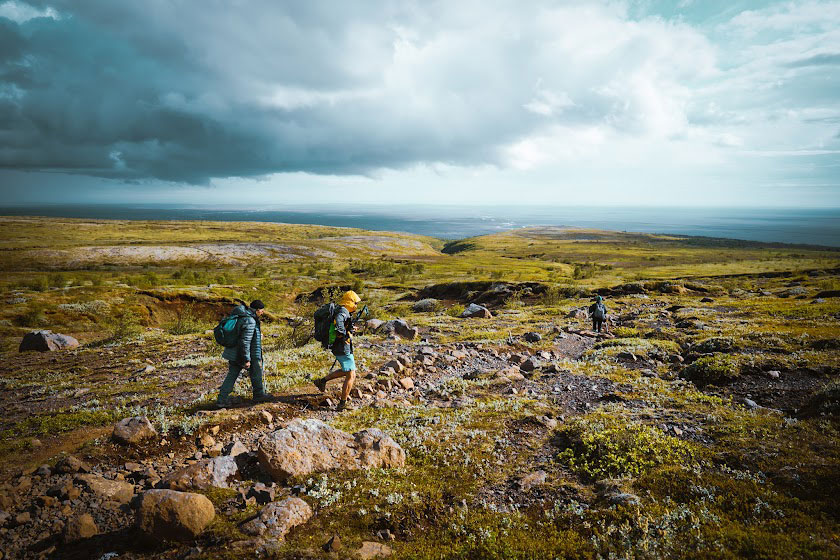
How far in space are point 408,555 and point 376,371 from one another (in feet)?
34.5

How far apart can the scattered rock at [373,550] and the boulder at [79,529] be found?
14.4 feet

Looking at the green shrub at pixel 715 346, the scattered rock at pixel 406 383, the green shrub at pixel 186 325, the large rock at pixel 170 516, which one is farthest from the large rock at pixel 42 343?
the green shrub at pixel 715 346

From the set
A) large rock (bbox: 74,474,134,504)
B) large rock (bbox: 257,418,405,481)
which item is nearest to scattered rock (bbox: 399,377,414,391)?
large rock (bbox: 257,418,405,481)

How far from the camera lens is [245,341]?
11594 mm

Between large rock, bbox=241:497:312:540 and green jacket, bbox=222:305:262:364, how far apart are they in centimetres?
576

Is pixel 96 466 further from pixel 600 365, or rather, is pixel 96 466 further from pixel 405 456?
pixel 600 365

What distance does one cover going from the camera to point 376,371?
16375 millimetres

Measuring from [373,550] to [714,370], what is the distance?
16.3m

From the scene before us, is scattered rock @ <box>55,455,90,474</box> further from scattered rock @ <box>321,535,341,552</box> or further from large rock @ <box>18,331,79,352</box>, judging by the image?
large rock @ <box>18,331,79,352</box>

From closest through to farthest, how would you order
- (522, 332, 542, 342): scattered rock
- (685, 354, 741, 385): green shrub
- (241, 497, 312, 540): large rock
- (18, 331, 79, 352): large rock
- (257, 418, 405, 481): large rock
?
1. (241, 497, 312, 540): large rock
2. (257, 418, 405, 481): large rock
3. (685, 354, 741, 385): green shrub
4. (18, 331, 79, 352): large rock
5. (522, 332, 542, 342): scattered rock

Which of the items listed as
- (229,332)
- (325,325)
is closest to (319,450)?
(325,325)

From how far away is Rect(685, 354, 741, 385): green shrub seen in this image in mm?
15352

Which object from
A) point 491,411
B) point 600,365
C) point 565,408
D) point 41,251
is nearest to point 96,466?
point 491,411

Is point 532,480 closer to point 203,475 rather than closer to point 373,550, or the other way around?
point 373,550
